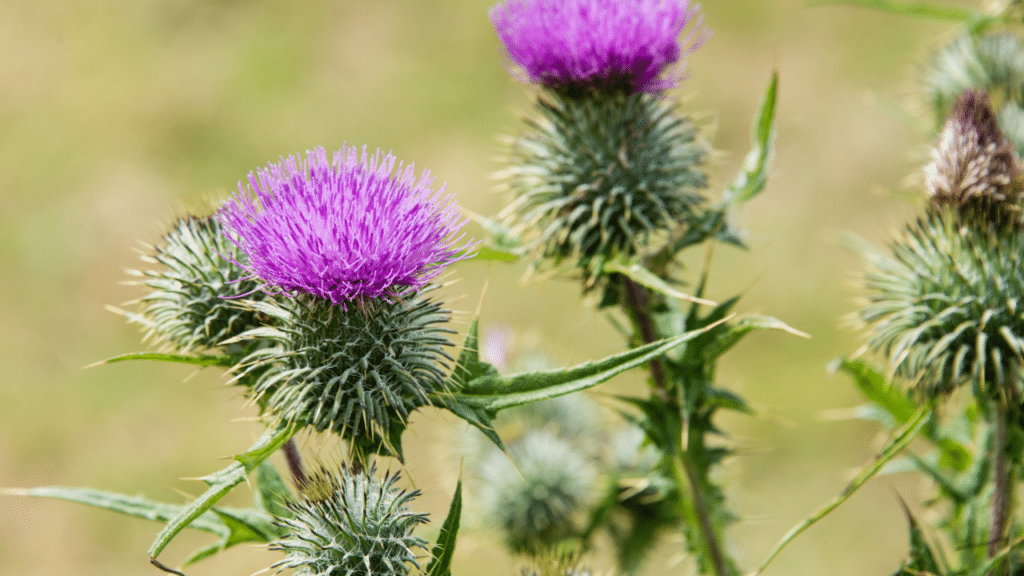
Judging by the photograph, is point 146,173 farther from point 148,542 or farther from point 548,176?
point 548,176

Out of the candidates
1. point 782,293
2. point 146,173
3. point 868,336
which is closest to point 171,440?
point 146,173

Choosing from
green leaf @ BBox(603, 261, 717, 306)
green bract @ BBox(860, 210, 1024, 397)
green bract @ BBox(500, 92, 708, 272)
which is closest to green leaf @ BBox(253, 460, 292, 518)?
green leaf @ BBox(603, 261, 717, 306)

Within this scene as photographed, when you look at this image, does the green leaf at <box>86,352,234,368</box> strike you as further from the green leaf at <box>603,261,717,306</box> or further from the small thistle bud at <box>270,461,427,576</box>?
the green leaf at <box>603,261,717,306</box>

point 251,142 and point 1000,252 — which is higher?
point 251,142

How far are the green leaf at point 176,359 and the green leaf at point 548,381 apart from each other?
2.27ft

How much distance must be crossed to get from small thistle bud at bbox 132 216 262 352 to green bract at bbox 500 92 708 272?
121cm

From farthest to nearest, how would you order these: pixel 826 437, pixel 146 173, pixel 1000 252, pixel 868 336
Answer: pixel 146 173 → pixel 826 437 → pixel 868 336 → pixel 1000 252

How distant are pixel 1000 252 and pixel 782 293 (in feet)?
19.5

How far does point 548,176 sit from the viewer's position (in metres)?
3.49

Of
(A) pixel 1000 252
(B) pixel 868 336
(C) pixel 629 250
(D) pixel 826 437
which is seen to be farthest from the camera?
(D) pixel 826 437

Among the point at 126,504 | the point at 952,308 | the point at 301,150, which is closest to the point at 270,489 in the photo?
the point at 126,504

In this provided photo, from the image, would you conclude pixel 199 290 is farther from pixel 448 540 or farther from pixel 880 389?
pixel 880 389

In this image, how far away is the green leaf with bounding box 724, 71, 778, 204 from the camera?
3.24 meters

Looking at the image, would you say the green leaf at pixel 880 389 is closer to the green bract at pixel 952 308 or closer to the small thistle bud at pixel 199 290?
the green bract at pixel 952 308
